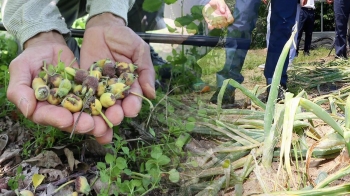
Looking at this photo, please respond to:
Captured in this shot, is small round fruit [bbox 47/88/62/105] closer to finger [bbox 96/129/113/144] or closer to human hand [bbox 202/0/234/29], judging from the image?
finger [bbox 96/129/113/144]

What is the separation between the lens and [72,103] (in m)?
0.84

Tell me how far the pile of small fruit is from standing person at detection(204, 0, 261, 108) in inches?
9.8

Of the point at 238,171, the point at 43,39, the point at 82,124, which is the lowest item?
the point at 238,171

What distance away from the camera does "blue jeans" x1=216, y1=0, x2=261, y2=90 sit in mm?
1036

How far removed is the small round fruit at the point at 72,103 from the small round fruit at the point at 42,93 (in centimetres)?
4

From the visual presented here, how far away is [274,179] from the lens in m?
0.78

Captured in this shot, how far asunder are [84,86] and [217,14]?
394 millimetres

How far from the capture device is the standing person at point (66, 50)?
2.80 feet

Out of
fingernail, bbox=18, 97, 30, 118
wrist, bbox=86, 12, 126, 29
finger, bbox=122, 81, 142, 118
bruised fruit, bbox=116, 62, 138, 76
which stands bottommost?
finger, bbox=122, 81, 142, 118

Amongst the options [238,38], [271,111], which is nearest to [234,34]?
[238,38]

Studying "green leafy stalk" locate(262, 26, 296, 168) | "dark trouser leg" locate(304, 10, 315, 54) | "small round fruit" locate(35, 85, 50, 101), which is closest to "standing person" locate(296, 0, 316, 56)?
"dark trouser leg" locate(304, 10, 315, 54)

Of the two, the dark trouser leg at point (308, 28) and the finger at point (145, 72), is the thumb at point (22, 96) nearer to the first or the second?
the finger at point (145, 72)

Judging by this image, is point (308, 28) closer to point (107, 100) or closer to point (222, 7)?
point (222, 7)

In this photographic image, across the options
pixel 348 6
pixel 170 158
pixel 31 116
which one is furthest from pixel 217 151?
pixel 348 6
